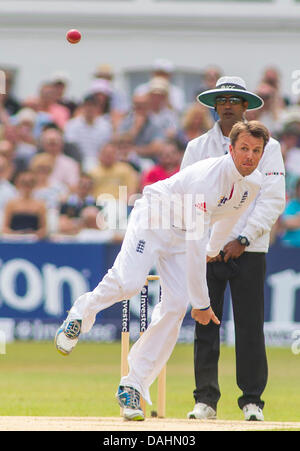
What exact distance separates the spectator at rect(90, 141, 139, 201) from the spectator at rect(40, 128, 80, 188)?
0.55 m

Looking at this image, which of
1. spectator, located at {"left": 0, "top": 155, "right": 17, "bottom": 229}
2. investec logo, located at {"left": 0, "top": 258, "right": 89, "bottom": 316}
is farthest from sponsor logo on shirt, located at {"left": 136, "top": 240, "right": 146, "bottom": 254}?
spectator, located at {"left": 0, "top": 155, "right": 17, "bottom": 229}

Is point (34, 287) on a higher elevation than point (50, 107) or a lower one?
lower

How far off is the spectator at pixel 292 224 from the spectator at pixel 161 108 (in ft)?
8.64

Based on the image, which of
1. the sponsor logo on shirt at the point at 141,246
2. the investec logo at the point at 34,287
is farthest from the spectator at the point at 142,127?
the sponsor logo on shirt at the point at 141,246

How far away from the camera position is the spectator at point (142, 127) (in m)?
16.3

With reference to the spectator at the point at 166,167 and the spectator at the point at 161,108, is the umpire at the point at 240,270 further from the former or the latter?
the spectator at the point at 161,108

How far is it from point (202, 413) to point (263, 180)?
1725 millimetres

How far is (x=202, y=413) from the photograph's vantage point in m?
7.92

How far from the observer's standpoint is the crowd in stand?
14.3 m

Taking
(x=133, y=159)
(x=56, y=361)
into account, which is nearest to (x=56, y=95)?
(x=133, y=159)

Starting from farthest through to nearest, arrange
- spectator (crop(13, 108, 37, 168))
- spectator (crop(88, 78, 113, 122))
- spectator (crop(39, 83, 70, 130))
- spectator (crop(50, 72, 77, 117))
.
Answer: spectator (crop(50, 72, 77, 117)), spectator (crop(39, 83, 70, 130)), spectator (crop(88, 78, 113, 122)), spectator (crop(13, 108, 37, 168))

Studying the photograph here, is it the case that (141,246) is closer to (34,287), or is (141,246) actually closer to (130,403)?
(130,403)

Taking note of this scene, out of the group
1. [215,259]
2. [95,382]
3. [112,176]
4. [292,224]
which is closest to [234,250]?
[215,259]

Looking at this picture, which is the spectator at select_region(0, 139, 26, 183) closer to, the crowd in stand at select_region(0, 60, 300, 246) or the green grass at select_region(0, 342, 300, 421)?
the crowd in stand at select_region(0, 60, 300, 246)
